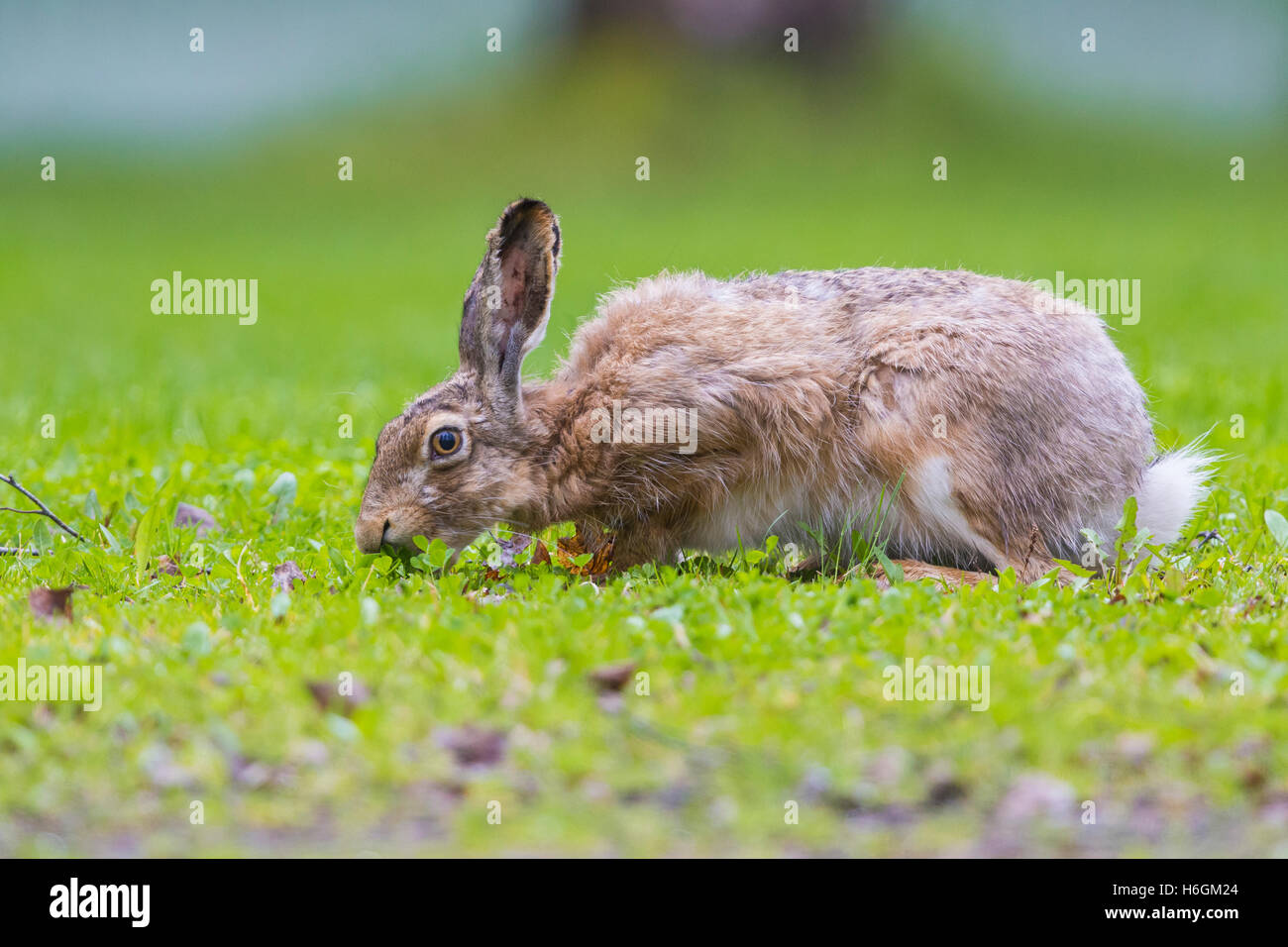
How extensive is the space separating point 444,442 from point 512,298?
0.67 metres

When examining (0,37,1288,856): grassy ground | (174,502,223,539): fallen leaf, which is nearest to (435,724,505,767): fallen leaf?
(0,37,1288,856): grassy ground

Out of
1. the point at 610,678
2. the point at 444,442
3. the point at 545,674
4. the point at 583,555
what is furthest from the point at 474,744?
the point at 583,555

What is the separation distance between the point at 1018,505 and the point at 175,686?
3324mm

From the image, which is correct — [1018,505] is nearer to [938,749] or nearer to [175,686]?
[938,749]

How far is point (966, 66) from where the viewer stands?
96.0 feet

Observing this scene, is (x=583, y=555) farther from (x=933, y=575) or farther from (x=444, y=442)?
(x=933, y=575)

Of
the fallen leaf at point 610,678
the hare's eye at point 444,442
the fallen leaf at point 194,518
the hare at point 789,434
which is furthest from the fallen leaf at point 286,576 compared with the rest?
the fallen leaf at point 610,678

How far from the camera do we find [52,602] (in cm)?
529

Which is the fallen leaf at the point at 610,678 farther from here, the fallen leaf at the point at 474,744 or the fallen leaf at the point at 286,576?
the fallen leaf at the point at 286,576

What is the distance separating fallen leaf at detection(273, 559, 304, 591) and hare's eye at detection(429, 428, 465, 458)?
0.72m

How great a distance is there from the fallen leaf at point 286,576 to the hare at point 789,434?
33 centimetres

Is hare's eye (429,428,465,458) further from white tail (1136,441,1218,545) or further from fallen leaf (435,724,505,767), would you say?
white tail (1136,441,1218,545)

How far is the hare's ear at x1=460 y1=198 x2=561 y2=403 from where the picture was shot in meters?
6.09
